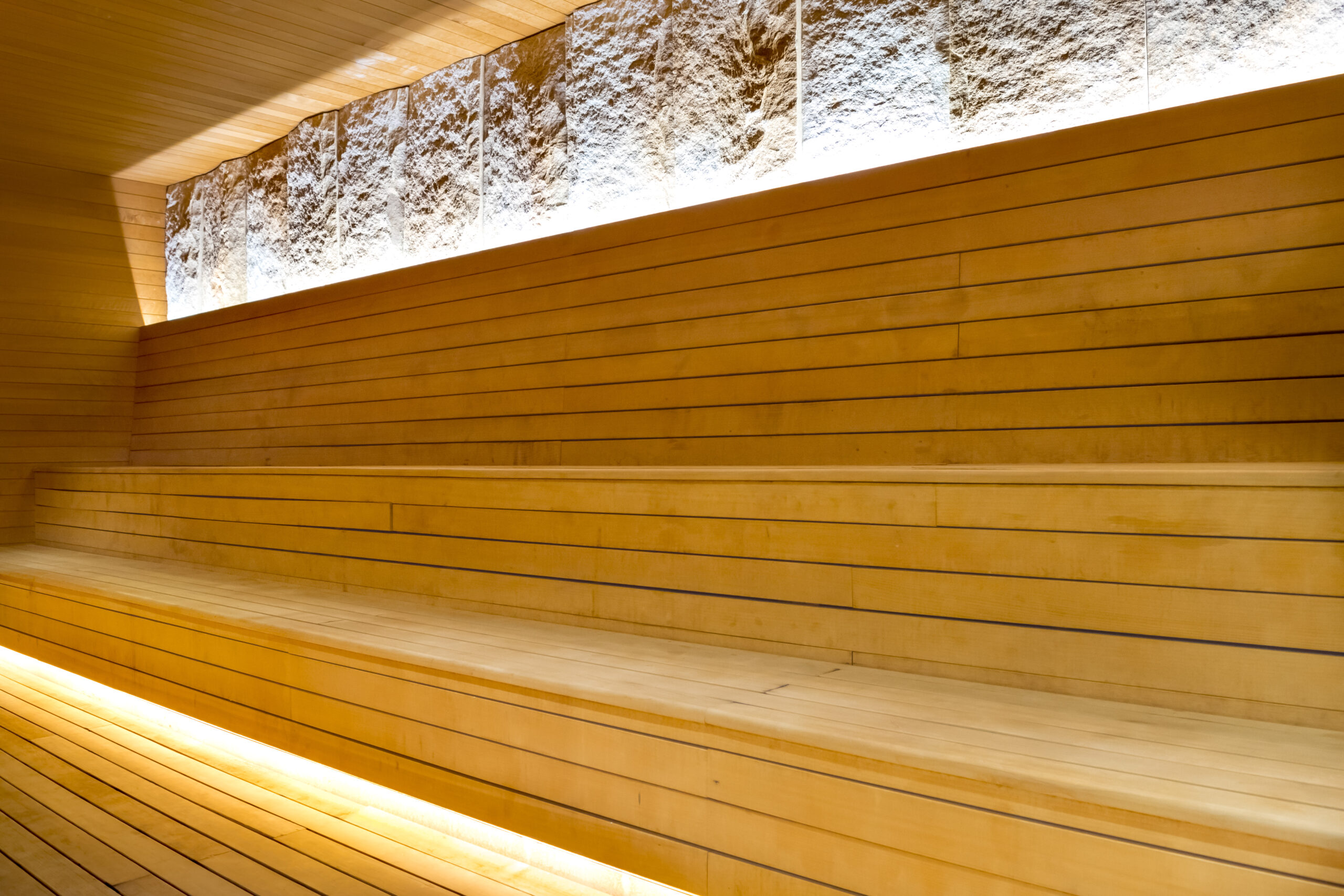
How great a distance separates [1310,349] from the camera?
2.06 meters

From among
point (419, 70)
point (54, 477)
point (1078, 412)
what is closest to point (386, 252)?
point (419, 70)

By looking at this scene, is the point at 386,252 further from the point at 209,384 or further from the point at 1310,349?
the point at 1310,349

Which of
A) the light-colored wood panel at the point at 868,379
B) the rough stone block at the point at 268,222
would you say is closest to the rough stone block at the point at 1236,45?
the light-colored wood panel at the point at 868,379

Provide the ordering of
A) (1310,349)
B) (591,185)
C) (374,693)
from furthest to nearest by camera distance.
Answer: (591,185)
(374,693)
(1310,349)

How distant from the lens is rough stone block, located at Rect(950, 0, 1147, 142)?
2.74 metres

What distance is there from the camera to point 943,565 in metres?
1.78

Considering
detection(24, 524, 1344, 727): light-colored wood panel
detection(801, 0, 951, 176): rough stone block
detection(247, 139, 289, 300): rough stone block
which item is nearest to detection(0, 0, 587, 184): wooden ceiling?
detection(247, 139, 289, 300): rough stone block

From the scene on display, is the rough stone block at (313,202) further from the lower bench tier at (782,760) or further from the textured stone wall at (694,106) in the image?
the lower bench tier at (782,760)

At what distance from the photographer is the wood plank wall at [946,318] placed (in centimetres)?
213

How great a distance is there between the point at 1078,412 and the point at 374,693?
72.0 inches

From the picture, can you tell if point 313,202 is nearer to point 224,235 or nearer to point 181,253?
point 224,235

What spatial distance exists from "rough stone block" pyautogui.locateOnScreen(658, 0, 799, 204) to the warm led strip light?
238cm

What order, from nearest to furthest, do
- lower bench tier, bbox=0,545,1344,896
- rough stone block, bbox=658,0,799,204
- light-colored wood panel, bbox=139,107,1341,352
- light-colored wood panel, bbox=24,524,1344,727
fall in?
lower bench tier, bbox=0,545,1344,896 < light-colored wood panel, bbox=24,524,1344,727 < light-colored wood panel, bbox=139,107,1341,352 < rough stone block, bbox=658,0,799,204

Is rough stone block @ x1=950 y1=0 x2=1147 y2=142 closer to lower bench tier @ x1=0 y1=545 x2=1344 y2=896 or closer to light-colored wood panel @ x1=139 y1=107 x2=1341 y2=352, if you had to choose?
light-colored wood panel @ x1=139 y1=107 x2=1341 y2=352
